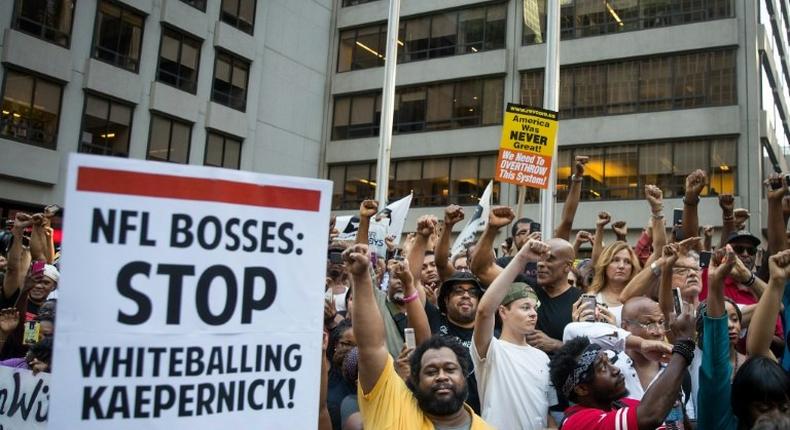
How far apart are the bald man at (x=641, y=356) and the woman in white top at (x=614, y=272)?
1.72 m

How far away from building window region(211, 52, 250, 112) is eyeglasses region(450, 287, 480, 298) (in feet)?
74.8

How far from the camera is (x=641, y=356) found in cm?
429

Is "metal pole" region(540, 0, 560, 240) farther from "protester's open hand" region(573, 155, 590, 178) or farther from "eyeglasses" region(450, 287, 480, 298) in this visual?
"eyeglasses" region(450, 287, 480, 298)

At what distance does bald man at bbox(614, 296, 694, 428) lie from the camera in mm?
4033

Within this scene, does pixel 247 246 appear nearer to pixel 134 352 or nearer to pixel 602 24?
pixel 134 352

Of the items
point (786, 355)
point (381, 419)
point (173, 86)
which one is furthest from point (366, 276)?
point (173, 86)

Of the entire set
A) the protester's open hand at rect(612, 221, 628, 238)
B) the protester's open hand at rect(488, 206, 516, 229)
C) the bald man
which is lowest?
the bald man

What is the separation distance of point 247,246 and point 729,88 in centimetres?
2423

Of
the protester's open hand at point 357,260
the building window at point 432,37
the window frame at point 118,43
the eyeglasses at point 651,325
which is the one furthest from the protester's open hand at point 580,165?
the building window at point 432,37

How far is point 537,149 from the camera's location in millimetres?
10516

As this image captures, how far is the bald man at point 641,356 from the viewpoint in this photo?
4033 mm

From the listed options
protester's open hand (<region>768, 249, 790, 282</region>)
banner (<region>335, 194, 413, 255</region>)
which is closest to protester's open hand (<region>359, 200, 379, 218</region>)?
banner (<region>335, 194, 413, 255</region>)

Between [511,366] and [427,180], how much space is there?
24553 millimetres

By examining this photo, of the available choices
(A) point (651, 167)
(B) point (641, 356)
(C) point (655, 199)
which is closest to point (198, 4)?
(A) point (651, 167)
